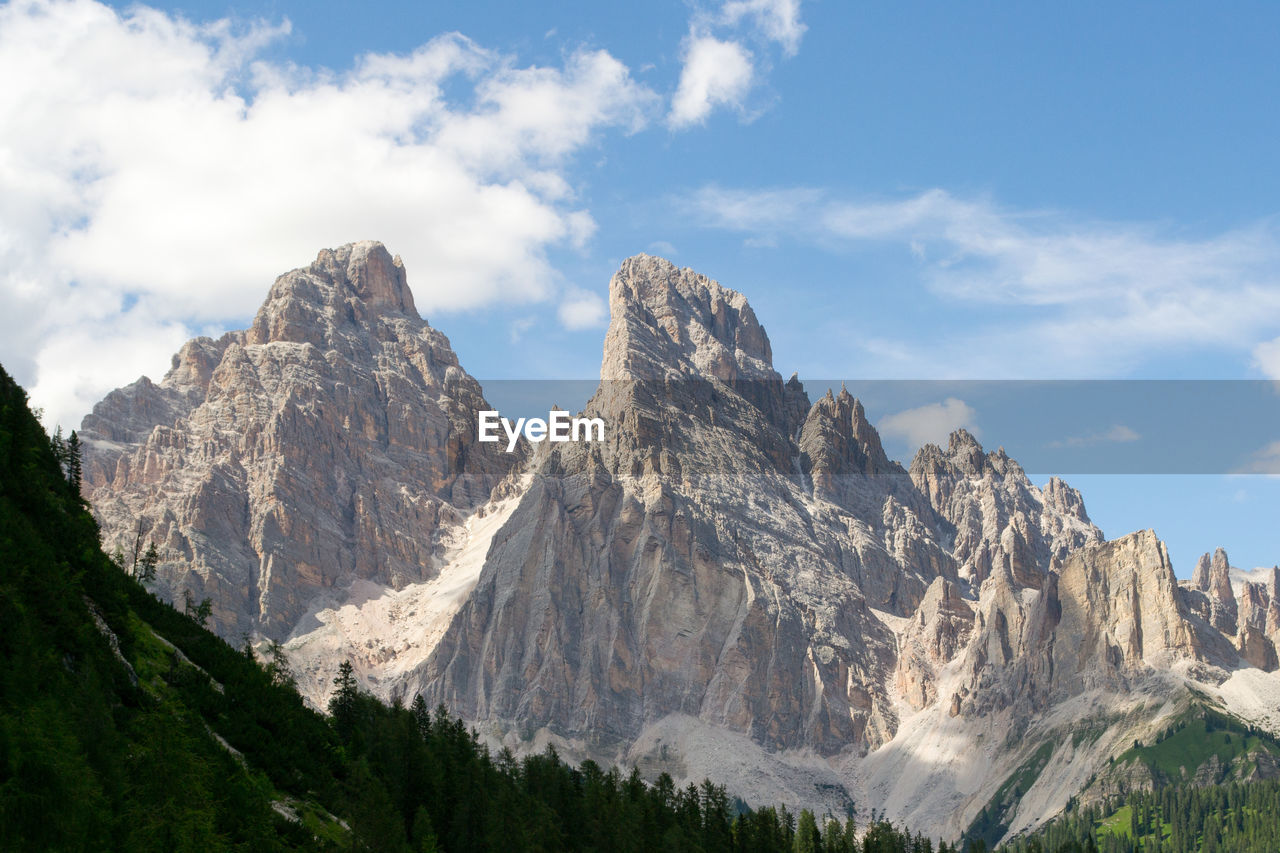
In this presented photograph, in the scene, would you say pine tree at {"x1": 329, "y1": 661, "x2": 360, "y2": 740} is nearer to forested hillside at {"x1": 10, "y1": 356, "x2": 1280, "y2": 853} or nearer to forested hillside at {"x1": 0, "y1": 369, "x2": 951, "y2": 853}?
forested hillside at {"x1": 0, "y1": 369, "x2": 951, "y2": 853}

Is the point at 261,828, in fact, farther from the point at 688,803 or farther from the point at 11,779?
the point at 688,803

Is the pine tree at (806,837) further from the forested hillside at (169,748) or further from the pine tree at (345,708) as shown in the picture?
the pine tree at (345,708)

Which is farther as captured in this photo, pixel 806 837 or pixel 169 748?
pixel 806 837

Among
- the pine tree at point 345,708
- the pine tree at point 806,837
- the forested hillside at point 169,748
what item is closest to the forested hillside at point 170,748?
the forested hillside at point 169,748

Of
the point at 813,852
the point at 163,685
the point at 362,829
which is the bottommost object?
the point at 813,852

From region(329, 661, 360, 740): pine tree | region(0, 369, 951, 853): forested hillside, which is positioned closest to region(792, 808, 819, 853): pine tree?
region(0, 369, 951, 853): forested hillside

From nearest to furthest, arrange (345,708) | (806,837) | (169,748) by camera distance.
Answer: (169,748) → (345,708) → (806,837)

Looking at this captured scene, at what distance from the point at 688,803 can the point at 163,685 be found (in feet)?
287

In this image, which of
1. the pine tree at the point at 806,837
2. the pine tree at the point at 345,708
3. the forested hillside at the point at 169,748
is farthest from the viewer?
the pine tree at the point at 806,837

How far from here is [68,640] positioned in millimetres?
81562

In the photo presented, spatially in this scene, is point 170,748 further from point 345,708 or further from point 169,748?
point 345,708

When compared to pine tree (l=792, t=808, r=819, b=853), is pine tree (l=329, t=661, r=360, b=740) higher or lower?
higher

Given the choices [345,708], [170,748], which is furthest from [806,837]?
[170,748]

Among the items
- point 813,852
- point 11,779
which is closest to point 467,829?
point 11,779
